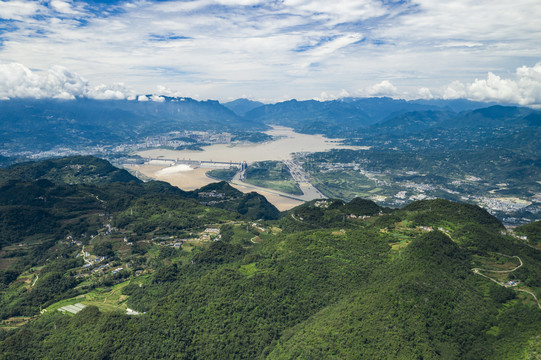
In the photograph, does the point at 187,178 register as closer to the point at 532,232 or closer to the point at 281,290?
the point at 281,290

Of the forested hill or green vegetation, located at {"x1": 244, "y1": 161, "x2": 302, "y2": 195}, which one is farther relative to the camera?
green vegetation, located at {"x1": 244, "y1": 161, "x2": 302, "y2": 195}

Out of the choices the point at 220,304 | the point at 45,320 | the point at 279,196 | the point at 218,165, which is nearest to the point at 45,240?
the point at 45,320

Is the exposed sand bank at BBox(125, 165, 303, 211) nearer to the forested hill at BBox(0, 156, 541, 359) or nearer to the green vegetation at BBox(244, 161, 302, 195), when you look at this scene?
the green vegetation at BBox(244, 161, 302, 195)

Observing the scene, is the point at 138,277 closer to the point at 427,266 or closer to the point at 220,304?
the point at 220,304

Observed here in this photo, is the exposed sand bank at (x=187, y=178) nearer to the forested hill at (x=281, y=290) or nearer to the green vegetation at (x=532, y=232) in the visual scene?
the forested hill at (x=281, y=290)

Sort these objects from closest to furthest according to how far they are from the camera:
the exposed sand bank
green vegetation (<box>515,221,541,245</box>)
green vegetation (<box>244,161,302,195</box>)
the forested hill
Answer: the forested hill, green vegetation (<box>515,221,541,245</box>), the exposed sand bank, green vegetation (<box>244,161,302,195</box>)

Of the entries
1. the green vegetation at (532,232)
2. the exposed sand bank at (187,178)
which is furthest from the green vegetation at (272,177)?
the green vegetation at (532,232)

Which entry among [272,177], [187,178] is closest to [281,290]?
[272,177]

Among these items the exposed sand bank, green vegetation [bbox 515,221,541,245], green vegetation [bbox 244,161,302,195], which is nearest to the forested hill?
green vegetation [bbox 515,221,541,245]
